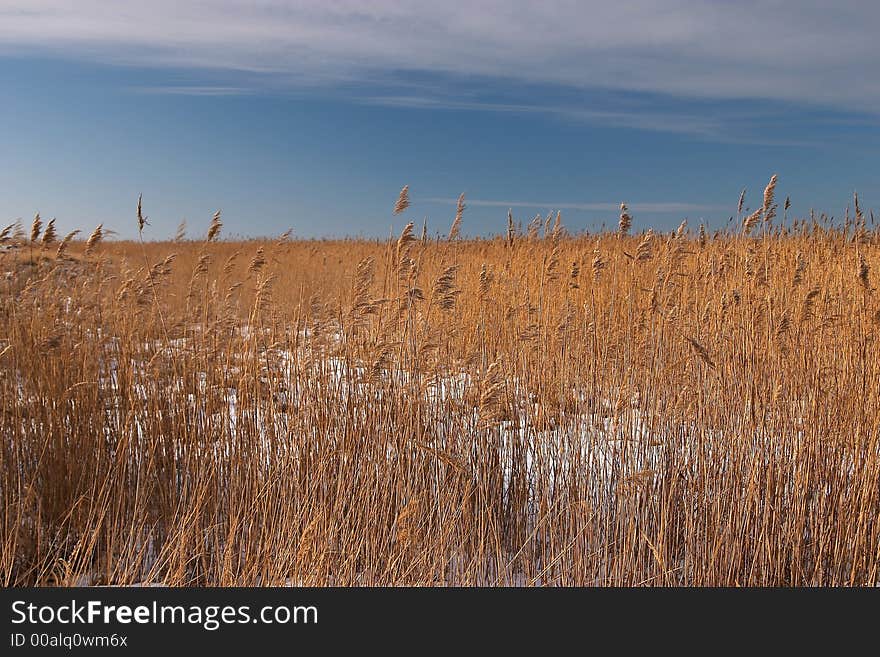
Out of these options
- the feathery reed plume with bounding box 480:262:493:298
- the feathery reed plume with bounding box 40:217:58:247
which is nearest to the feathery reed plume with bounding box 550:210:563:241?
the feathery reed plume with bounding box 480:262:493:298

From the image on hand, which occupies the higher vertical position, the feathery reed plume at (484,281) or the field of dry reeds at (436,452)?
the feathery reed plume at (484,281)

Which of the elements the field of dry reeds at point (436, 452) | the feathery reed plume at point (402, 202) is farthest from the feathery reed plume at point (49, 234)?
the feathery reed plume at point (402, 202)

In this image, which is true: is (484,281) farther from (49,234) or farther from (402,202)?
(49,234)

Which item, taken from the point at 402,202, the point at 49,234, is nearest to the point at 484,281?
the point at 402,202

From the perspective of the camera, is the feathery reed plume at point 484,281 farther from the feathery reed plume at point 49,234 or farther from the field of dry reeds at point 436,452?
the feathery reed plume at point 49,234

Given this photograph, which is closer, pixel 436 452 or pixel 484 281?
pixel 436 452

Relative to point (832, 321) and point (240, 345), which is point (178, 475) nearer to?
point (240, 345)

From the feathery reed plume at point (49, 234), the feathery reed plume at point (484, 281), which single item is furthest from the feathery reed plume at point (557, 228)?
the feathery reed plume at point (49, 234)

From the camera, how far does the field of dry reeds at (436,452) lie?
2963 millimetres

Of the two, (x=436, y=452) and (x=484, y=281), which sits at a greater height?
(x=484, y=281)

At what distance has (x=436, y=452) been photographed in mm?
2908

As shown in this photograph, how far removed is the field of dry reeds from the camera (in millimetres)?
2963

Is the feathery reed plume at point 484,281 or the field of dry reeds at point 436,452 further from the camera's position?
the feathery reed plume at point 484,281

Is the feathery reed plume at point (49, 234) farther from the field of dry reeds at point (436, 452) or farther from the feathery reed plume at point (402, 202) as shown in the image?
the feathery reed plume at point (402, 202)
